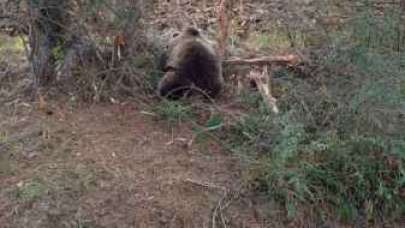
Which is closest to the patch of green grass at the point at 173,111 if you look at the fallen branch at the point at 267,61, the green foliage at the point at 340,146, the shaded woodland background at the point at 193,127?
the shaded woodland background at the point at 193,127

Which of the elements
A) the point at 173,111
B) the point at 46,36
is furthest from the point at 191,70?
the point at 46,36

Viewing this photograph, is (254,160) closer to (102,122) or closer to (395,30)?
(102,122)

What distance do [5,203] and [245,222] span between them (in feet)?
4.70

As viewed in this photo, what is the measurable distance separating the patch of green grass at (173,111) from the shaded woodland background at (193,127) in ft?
0.03

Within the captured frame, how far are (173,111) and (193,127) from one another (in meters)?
0.18

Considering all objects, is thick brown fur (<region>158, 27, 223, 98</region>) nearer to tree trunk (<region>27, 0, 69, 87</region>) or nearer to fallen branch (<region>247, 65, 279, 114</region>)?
fallen branch (<region>247, 65, 279, 114</region>)

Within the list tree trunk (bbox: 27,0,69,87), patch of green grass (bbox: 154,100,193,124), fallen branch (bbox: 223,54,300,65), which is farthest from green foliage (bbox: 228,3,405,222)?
tree trunk (bbox: 27,0,69,87)

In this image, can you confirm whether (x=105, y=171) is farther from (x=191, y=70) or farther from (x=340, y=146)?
(x=340, y=146)

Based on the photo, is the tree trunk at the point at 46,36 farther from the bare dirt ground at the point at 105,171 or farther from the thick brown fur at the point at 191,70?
the thick brown fur at the point at 191,70

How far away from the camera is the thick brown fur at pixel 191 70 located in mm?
5070

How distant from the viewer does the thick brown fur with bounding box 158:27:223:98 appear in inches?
200

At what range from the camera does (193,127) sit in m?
4.85

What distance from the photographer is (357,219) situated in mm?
4359

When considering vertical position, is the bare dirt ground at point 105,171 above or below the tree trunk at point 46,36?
below
